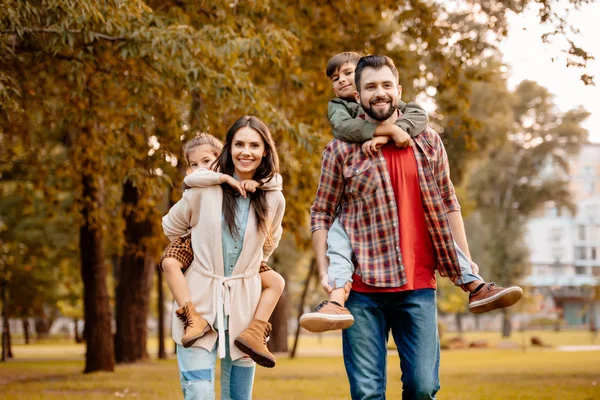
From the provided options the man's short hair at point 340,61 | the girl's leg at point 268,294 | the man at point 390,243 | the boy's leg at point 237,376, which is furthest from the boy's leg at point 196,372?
the man's short hair at point 340,61

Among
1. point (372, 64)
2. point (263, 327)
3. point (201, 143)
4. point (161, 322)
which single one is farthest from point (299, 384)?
point (161, 322)

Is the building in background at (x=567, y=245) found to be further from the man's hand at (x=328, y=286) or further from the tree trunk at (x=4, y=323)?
the man's hand at (x=328, y=286)

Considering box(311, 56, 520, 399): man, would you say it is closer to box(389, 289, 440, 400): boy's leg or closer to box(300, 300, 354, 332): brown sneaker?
box(389, 289, 440, 400): boy's leg

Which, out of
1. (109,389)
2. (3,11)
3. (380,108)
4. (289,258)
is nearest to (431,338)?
(380,108)

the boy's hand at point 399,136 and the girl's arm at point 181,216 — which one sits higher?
the boy's hand at point 399,136

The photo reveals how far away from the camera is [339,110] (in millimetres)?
4801

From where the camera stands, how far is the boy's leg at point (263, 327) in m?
4.78

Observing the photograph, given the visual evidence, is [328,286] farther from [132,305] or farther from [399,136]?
[132,305]

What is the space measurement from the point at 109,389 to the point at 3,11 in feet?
25.3

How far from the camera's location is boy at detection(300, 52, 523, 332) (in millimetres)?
4148

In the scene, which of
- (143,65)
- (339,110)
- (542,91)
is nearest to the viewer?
(339,110)

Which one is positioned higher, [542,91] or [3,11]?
[542,91]

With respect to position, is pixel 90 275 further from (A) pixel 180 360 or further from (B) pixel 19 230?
(A) pixel 180 360

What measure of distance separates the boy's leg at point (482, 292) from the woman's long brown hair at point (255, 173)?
1186 mm
